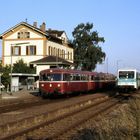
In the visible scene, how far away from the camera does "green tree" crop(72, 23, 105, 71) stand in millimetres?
102875

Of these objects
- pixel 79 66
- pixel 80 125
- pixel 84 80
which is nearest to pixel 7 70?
pixel 84 80

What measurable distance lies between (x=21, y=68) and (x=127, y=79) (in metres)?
31.0

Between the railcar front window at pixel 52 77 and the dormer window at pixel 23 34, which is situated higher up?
the dormer window at pixel 23 34

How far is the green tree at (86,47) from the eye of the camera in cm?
10288

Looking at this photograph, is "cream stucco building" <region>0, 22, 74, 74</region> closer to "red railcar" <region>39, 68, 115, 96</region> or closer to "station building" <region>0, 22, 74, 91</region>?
"station building" <region>0, 22, 74, 91</region>

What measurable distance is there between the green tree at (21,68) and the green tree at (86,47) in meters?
25.5

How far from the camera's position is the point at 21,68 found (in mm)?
75625

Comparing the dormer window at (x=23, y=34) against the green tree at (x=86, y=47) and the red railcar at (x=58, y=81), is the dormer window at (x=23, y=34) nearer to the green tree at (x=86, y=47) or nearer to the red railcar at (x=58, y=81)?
the green tree at (x=86, y=47)

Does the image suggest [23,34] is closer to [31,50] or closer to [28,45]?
[28,45]

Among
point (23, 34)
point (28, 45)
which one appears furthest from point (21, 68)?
point (23, 34)

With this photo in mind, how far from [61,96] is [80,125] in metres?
25.4

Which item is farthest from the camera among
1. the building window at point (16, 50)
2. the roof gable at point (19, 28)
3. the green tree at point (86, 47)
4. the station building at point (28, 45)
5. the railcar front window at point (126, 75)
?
the green tree at point (86, 47)

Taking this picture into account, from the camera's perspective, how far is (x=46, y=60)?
77.5m

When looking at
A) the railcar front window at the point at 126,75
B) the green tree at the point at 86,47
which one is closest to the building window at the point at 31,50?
the green tree at the point at 86,47
